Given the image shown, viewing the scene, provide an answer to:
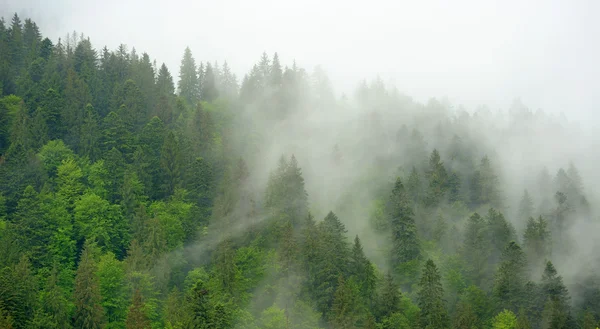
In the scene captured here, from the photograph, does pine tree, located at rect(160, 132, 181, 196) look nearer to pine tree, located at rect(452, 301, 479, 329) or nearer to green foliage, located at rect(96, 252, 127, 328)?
green foliage, located at rect(96, 252, 127, 328)

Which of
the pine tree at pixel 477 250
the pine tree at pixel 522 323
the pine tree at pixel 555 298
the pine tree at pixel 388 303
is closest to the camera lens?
the pine tree at pixel 522 323

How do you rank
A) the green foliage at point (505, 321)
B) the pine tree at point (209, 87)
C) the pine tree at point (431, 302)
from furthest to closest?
the pine tree at point (209, 87)
the green foliage at point (505, 321)
the pine tree at point (431, 302)

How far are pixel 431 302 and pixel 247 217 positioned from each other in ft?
101

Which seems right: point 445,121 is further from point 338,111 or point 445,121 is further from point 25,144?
point 25,144

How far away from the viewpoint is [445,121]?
508ft

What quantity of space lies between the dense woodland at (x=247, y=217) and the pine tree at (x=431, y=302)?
0.93 feet

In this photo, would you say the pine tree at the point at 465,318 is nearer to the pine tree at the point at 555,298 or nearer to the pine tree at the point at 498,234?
the pine tree at the point at 555,298

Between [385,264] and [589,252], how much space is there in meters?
35.2

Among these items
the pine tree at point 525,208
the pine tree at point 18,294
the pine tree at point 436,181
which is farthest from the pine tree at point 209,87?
the pine tree at point 18,294

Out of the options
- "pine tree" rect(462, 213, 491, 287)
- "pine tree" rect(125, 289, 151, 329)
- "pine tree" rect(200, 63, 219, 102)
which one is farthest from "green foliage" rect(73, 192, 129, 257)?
"pine tree" rect(200, 63, 219, 102)

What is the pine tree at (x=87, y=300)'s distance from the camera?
7294 cm

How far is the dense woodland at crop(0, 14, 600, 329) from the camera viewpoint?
3201 inches

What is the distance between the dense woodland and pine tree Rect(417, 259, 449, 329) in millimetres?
285

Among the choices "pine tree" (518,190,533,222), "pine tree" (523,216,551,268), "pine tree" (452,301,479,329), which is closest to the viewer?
"pine tree" (452,301,479,329)
